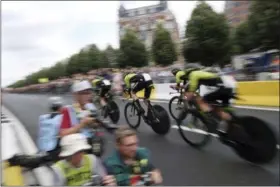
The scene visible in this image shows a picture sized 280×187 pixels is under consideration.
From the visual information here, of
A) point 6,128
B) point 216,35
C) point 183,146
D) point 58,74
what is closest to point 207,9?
point 216,35

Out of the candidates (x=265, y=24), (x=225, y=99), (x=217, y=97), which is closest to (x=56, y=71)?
(x=217, y=97)

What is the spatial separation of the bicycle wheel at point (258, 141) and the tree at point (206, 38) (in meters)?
1.21

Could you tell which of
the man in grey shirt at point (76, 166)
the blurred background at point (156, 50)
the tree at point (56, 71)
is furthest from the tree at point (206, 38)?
the man in grey shirt at point (76, 166)

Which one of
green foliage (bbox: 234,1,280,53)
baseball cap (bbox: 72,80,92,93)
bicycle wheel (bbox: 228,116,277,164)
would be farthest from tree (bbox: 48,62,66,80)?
bicycle wheel (bbox: 228,116,277,164)

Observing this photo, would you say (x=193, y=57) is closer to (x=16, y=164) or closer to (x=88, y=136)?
(x=88, y=136)

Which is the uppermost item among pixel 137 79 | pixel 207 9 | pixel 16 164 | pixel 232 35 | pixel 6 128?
pixel 207 9

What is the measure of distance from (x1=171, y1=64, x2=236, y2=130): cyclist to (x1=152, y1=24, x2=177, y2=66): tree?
0.62 feet

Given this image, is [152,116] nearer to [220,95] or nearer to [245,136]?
[220,95]

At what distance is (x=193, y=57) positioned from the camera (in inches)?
135

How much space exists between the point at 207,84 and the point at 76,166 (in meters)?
1.38

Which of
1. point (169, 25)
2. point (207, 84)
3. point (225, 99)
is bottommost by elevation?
point (225, 99)

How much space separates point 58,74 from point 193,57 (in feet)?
3.29

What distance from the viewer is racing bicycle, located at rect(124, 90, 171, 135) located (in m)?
3.81

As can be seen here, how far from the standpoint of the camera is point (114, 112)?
12.7ft
